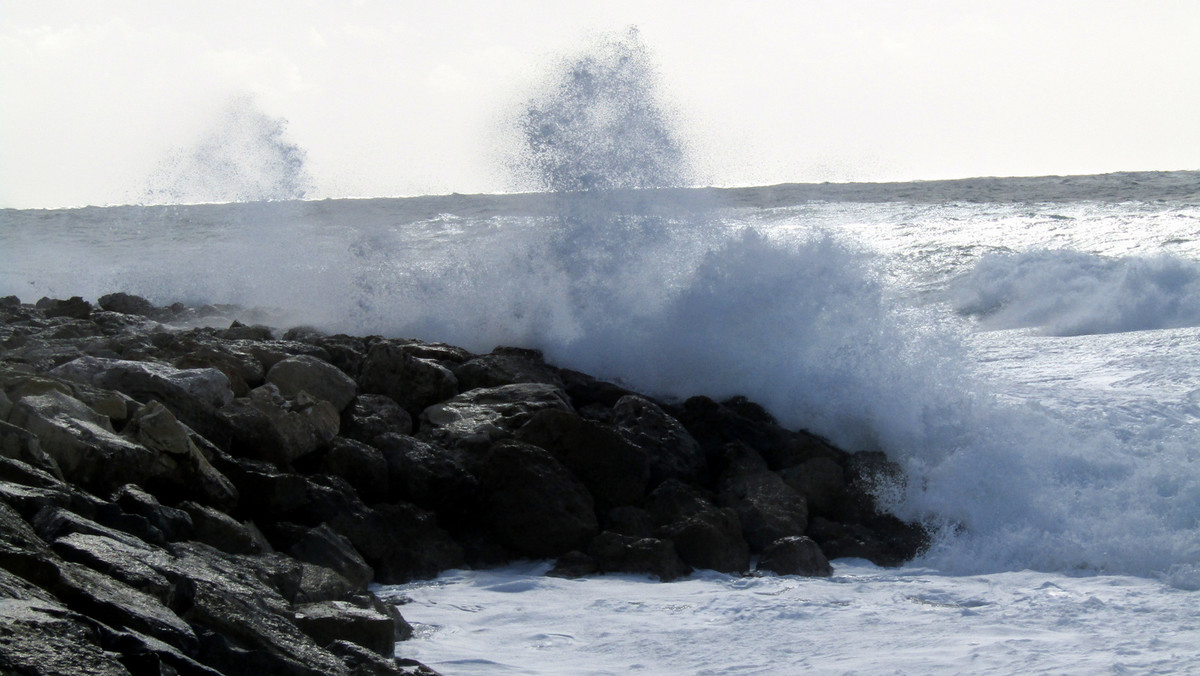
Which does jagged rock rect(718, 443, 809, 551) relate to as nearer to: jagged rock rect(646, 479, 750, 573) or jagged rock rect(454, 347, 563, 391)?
jagged rock rect(646, 479, 750, 573)

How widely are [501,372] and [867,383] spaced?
92.9 inches

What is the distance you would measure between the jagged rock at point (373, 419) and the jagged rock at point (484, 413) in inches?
4.8

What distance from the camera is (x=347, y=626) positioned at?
3.45 m

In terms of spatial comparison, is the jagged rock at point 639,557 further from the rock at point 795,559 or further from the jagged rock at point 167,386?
the jagged rock at point 167,386

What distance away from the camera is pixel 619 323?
8.16 meters

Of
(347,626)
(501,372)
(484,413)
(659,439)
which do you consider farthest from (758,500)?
(347,626)

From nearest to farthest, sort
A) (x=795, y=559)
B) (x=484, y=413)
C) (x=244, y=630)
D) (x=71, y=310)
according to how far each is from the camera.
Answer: (x=244, y=630)
(x=795, y=559)
(x=484, y=413)
(x=71, y=310)

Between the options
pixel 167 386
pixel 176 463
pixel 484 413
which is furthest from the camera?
pixel 484 413

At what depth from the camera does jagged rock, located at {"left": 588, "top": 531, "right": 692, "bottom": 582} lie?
4.86m

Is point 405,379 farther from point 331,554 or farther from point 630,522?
point 331,554

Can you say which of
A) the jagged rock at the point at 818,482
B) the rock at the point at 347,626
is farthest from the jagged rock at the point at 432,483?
the jagged rock at the point at 818,482

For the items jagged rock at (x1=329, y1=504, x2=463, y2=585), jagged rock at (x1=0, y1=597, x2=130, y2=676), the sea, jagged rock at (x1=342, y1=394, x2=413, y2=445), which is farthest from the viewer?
jagged rock at (x1=342, y1=394, x2=413, y2=445)

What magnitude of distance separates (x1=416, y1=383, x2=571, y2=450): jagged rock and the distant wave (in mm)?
5249

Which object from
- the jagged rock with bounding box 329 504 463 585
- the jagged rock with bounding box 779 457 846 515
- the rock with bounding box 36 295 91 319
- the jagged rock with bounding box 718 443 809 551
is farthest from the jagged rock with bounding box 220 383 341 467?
the rock with bounding box 36 295 91 319
